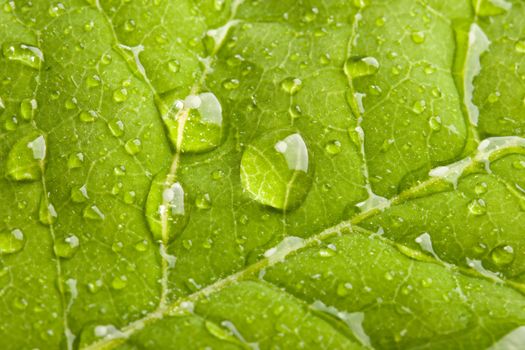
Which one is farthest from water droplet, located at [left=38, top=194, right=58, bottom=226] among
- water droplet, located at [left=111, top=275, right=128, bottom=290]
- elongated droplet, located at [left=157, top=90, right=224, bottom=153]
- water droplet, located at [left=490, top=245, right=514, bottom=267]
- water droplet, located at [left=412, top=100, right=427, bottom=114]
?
water droplet, located at [left=490, top=245, right=514, bottom=267]

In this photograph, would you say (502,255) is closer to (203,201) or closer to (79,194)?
(203,201)

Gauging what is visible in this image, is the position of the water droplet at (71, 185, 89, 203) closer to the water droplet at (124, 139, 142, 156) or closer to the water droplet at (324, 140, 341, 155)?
the water droplet at (124, 139, 142, 156)

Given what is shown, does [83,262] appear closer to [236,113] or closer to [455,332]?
[236,113]

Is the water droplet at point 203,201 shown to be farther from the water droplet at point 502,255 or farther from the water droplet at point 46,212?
the water droplet at point 502,255

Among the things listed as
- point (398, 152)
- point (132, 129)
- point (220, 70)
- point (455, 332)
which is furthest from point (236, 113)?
point (455, 332)

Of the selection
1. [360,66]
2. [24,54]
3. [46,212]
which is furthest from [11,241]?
[360,66]

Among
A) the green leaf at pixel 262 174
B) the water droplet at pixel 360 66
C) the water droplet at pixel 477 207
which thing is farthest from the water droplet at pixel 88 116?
the water droplet at pixel 477 207

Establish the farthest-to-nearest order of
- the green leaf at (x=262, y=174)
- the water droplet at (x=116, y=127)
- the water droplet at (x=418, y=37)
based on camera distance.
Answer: the water droplet at (x=418, y=37)
the water droplet at (x=116, y=127)
the green leaf at (x=262, y=174)
